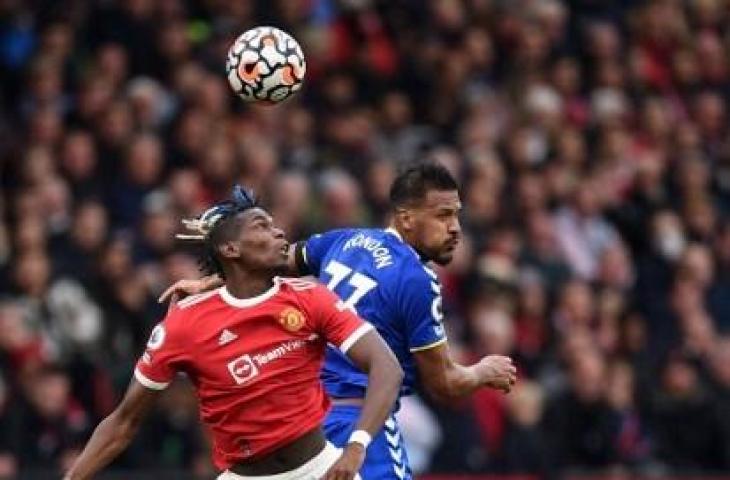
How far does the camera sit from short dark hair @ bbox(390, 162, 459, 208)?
9.46 meters

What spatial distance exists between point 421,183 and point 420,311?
658 mm

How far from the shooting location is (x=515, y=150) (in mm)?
17469

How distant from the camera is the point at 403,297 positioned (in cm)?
917

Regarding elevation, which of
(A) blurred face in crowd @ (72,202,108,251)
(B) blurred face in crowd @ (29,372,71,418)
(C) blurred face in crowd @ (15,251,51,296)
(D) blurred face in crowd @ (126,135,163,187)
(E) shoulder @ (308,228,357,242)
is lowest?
(B) blurred face in crowd @ (29,372,71,418)

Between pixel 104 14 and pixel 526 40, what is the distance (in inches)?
167

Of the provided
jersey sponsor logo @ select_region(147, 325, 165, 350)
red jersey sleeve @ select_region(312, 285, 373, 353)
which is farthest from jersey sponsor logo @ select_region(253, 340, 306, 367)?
jersey sponsor logo @ select_region(147, 325, 165, 350)

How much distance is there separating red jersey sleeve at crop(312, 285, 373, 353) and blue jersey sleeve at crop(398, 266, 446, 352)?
0.60 m

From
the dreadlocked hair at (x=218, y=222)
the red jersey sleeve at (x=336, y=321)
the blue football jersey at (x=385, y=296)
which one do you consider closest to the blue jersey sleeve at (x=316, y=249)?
the blue football jersey at (x=385, y=296)

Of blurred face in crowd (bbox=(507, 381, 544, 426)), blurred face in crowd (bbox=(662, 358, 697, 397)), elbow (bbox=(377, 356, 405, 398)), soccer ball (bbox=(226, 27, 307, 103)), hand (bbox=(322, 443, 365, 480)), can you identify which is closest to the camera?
hand (bbox=(322, 443, 365, 480))

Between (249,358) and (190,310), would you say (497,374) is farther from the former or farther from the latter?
(190,310)

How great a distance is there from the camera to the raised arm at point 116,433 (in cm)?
870

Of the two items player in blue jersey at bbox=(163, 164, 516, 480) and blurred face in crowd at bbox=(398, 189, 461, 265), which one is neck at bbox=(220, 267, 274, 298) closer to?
player in blue jersey at bbox=(163, 164, 516, 480)

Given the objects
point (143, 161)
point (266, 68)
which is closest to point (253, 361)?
point (266, 68)

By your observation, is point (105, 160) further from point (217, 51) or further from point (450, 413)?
point (450, 413)
